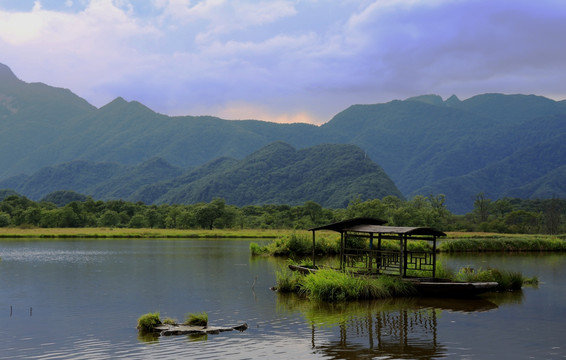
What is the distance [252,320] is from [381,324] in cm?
515

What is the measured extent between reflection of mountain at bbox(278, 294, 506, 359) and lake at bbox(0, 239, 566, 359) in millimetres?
44

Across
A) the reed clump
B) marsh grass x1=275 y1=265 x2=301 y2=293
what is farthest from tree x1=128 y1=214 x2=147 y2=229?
the reed clump

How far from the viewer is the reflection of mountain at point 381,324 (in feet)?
58.1

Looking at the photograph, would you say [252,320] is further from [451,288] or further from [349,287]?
[451,288]

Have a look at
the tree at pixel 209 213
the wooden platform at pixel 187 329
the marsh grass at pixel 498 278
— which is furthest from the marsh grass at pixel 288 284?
the tree at pixel 209 213

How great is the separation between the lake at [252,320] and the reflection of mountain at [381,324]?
4cm

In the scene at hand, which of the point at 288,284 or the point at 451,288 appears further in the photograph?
the point at 288,284

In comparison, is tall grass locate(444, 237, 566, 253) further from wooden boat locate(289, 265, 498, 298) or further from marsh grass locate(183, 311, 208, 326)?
marsh grass locate(183, 311, 208, 326)

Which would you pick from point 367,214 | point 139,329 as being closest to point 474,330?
point 139,329

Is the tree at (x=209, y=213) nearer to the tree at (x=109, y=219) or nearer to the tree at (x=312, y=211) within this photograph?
the tree at (x=109, y=219)

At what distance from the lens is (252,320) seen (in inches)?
887

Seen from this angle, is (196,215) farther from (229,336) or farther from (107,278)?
(229,336)

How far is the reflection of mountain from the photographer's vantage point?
17.7 m

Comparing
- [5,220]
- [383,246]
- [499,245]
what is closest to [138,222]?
[5,220]
